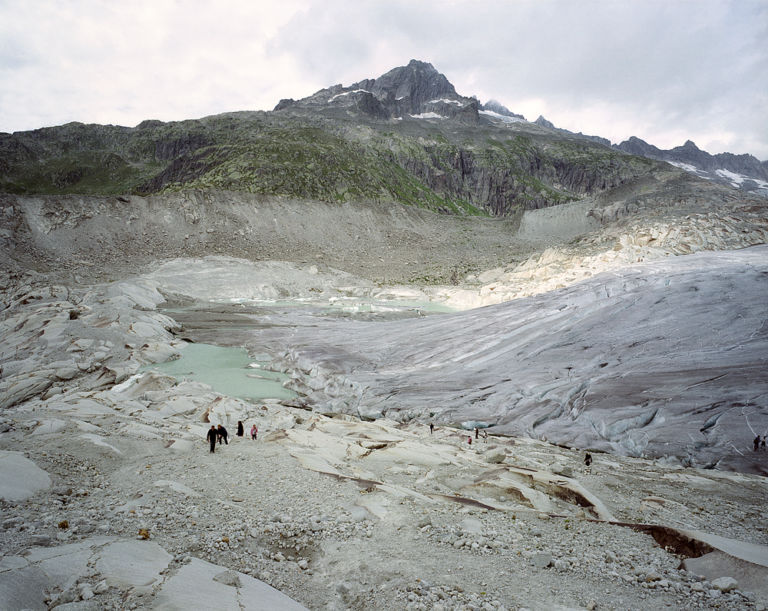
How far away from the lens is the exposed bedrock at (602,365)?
15.6m

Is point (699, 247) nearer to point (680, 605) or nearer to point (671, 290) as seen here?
point (671, 290)

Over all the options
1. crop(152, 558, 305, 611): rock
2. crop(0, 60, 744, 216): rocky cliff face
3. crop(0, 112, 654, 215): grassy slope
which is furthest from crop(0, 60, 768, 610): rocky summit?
crop(0, 112, 654, 215): grassy slope

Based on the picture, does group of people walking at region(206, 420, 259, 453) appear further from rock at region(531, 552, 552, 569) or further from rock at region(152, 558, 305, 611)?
rock at region(531, 552, 552, 569)

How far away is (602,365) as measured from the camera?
19234 mm

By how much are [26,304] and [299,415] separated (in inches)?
1436

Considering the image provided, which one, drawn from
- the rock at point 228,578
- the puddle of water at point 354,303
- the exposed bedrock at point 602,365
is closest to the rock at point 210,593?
the rock at point 228,578

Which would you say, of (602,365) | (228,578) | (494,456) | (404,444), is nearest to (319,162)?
(602,365)

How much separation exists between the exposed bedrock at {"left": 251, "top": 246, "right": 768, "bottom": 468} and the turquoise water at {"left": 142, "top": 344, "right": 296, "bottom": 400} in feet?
6.34

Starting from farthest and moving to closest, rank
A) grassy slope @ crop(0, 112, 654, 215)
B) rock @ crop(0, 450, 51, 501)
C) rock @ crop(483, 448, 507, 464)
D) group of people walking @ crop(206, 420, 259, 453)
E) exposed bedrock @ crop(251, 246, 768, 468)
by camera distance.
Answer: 1. grassy slope @ crop(0, 112, 654, 215)
2. exposed bedrock @ crop(251, 246, 768, 468)
3. rock @ crop(483, 448, 507, 464)
4. group of people walking @ crop(206, 420, 259, 453)
5. rock @ crop(0, 450, 51, 501)

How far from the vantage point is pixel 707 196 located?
7131 centimetres

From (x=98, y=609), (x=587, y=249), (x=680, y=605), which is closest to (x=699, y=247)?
(x=587, y=249)

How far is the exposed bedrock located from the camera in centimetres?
1561

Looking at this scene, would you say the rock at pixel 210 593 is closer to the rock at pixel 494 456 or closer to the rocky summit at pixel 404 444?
the rocky summit at pixel 404 444

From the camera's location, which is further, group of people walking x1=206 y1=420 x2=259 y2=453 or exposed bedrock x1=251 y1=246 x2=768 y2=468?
exposed bedrock x1=251 y1=246 x2=768 y2=468
